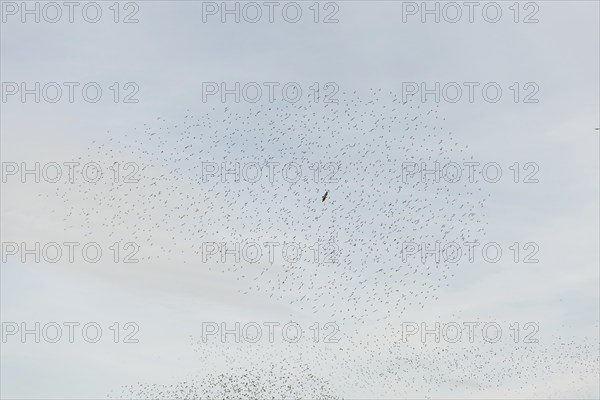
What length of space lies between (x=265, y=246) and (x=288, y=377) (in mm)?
45947

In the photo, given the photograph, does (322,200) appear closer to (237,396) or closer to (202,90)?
(202,90)

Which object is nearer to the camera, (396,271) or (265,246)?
(396,271)

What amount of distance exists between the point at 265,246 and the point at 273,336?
17.7 meters

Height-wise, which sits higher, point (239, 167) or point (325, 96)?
point (325, 96)

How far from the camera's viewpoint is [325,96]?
59.7 m

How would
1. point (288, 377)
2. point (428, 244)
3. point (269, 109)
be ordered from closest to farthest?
point (269, 109) < point (428, 244) < point (288, 377)

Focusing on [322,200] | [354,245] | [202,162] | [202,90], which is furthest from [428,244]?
[202,90]

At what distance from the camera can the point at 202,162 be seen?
203 feet

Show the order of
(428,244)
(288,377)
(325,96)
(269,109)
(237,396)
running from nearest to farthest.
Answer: (269,109), (325,96), (428,244), (288,377), (237,396)

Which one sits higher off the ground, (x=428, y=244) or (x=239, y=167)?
(x=239, y=167)

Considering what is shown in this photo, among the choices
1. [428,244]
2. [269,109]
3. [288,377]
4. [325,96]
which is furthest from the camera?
[288,377]

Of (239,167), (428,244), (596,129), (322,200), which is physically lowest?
(428,244)

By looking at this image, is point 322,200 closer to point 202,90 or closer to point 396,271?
point 396,271

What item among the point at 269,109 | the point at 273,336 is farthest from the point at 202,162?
the point at 273,336
